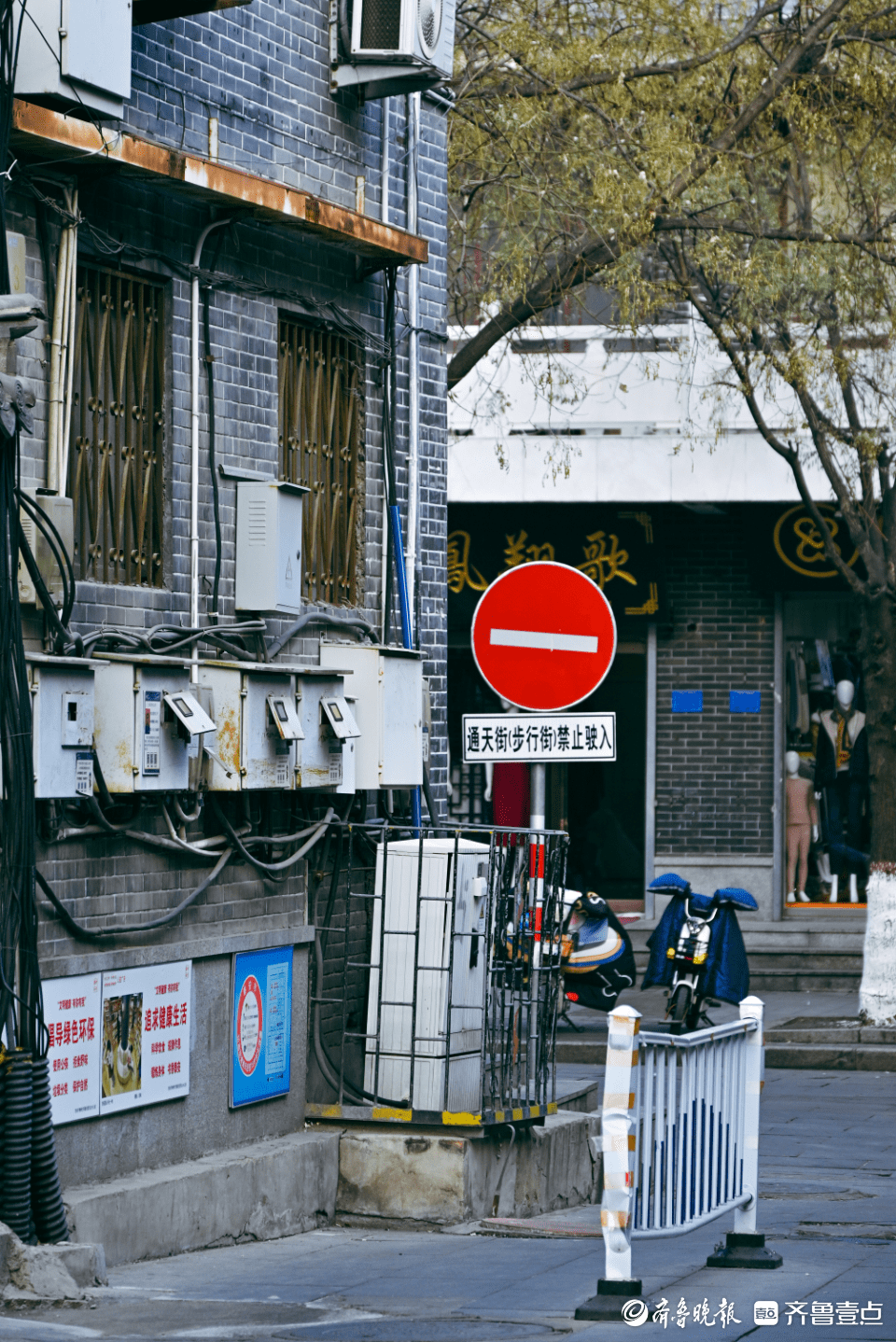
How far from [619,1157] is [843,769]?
13.9 m

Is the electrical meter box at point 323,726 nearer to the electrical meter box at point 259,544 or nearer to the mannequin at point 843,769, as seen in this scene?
the electrical meter box at point 259,544

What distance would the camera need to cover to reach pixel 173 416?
8617 mm

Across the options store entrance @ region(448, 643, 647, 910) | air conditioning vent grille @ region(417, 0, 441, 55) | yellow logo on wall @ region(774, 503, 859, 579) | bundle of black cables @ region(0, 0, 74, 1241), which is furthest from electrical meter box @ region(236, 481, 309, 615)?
store entrance @ region(448, 643, 647, 910)

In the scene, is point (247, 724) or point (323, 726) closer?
point (247, 724)

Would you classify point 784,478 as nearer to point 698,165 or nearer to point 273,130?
point 698,165

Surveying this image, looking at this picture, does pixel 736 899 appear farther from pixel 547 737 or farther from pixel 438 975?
pixel 547 737

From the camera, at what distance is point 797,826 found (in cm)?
1991

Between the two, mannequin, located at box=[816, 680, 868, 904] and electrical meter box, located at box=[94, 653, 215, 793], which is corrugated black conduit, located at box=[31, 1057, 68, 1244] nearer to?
electrical meter box, located at box=[94, 653, 215, 793]

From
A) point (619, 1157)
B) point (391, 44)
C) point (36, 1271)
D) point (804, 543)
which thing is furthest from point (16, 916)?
point (804, 543)

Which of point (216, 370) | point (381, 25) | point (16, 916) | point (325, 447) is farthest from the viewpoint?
point (325, 447)

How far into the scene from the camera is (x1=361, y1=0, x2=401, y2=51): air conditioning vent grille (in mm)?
9656

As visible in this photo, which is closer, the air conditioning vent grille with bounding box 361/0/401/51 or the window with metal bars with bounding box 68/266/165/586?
the window with metal bars with bounding box 68/266/165/586

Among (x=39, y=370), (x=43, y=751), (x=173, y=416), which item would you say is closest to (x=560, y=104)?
(x=173, y=416)

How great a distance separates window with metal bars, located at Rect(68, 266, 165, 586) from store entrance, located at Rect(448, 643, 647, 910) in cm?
1172
